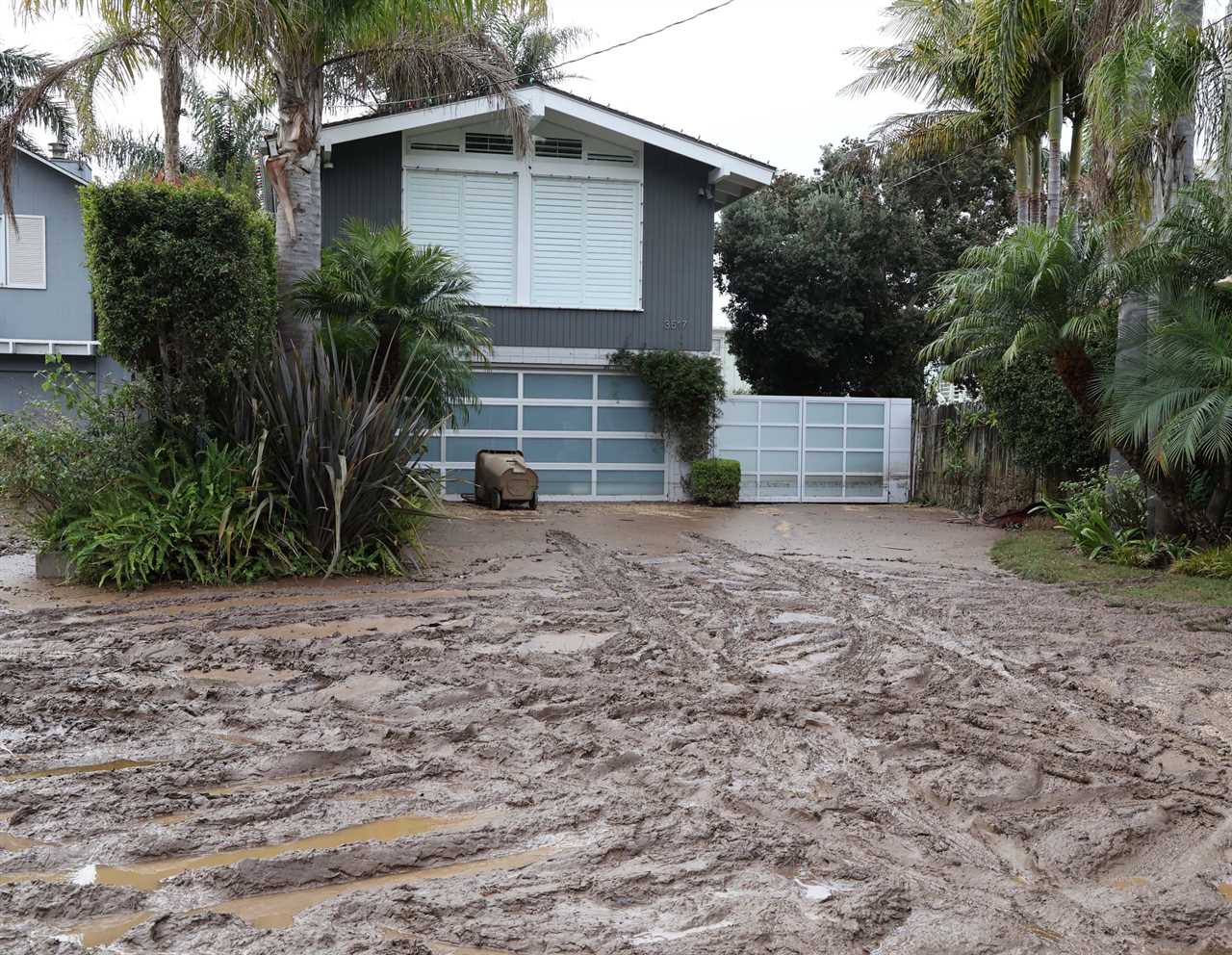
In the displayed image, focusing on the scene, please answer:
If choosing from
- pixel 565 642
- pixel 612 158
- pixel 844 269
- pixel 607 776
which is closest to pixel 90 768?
pixel 607 776

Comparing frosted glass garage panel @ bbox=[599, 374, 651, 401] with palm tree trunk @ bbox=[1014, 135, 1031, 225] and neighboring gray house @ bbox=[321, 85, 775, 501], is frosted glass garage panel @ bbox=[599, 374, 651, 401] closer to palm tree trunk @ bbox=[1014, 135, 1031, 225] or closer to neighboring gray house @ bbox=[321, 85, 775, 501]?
neighboring gray house @ bbox=[321, 85, 775, 501]

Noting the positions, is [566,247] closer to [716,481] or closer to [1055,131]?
[716,481]

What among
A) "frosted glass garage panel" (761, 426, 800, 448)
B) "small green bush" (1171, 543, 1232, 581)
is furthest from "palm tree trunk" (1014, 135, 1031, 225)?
"small green bush" (1171, 543, 1232, 581)

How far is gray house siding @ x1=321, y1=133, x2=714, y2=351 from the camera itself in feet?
57.3

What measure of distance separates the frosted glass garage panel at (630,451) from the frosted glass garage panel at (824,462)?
2.65 metres

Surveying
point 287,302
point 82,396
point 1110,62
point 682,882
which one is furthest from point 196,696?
point 1110,62

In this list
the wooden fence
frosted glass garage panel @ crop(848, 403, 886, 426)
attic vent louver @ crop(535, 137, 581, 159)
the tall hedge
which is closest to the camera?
the tall hedge

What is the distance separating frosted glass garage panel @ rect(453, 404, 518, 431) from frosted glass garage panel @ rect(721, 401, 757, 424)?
3536 mm

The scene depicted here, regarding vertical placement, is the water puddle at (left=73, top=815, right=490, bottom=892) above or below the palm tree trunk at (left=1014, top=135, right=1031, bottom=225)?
below

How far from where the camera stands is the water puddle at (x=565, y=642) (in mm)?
6590

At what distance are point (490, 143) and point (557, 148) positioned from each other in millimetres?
1092

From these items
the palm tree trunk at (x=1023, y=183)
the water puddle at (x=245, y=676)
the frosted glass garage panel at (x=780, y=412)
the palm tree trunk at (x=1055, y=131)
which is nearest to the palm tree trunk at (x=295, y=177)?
the water puddle at (x=245, y=676)

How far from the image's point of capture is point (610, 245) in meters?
17.7

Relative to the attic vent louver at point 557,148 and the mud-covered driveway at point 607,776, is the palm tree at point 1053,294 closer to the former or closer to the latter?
the mud-covered driveway at point 607,776
